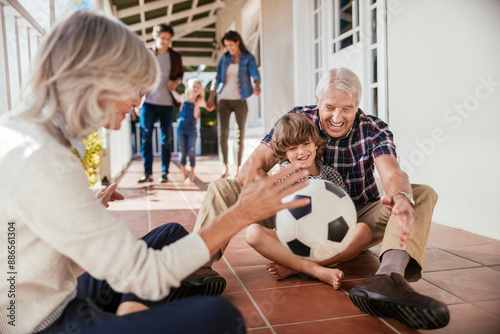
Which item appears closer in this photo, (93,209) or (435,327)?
(93,209)

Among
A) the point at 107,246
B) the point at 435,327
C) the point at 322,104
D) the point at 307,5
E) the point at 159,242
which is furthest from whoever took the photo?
the point at 307,5

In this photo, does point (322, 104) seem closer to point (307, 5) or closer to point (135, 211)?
point (135, 211)

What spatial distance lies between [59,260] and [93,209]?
0.59 ft

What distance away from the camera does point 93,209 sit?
840mm

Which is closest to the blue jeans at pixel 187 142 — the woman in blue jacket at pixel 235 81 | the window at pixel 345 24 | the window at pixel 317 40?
the woman in blue jacket at pixel 235 81

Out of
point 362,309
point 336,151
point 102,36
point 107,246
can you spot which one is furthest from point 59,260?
point 336,151

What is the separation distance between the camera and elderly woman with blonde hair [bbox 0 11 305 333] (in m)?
0.81

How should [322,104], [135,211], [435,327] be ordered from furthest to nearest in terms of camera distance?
[135,211], [322,104], [435,327]

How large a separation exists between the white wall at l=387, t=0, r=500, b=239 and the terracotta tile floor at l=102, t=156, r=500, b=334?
27cm

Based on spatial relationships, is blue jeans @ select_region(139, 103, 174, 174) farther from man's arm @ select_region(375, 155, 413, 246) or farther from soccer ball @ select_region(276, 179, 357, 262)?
soccer ball @ select_region(276, 179, 357, 262)

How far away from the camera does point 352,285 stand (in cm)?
181

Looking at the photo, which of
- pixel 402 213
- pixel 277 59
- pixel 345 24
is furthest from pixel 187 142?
pixel 402 213

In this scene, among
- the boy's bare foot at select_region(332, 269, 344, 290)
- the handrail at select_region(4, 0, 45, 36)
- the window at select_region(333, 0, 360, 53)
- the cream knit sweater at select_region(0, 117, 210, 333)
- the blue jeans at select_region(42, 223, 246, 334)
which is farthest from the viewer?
the window at select_region(333, 0, 360, 53)

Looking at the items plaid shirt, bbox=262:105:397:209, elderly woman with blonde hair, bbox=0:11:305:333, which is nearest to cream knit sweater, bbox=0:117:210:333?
elderly woman with blonde hair, bbox=0:11:305:333
